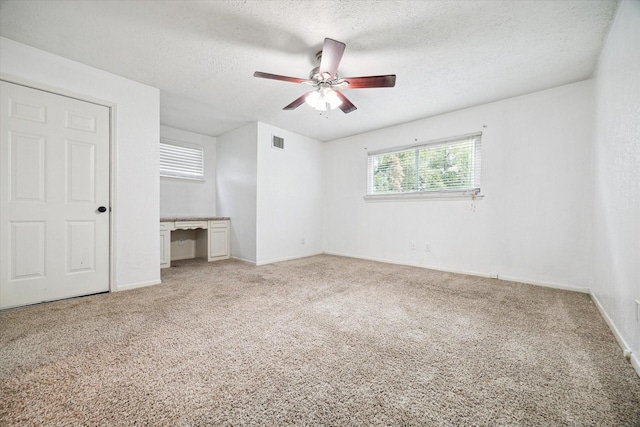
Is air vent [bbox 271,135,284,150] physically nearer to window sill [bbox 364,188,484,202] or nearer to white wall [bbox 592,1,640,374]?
window sill [bbox 364,188,484,202]

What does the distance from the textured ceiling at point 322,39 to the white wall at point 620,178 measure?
0.29m

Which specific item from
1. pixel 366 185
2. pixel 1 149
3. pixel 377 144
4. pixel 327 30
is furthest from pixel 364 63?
pixel 1 149

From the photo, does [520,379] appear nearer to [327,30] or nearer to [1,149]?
[327,30]

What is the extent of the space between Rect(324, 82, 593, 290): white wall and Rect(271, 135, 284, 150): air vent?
74.5 inches

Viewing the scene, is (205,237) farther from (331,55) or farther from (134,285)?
(331,55)

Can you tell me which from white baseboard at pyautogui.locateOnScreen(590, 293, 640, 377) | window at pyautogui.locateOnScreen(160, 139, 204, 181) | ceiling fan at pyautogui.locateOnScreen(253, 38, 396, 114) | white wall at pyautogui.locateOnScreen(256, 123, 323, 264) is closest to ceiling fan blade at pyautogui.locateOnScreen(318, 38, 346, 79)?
ceiling fan at pyautogui.locateOnScreen(253, 38, 396, 114)

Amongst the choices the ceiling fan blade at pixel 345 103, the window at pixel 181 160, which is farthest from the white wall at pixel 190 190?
the ceiling fan blade at pixel 345 103

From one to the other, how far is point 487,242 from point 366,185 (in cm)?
219

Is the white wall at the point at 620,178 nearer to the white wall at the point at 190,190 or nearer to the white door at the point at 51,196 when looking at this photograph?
the white door at the point at 51,196

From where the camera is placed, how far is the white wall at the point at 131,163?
2.68 m

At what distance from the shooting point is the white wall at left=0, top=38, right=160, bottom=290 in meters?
2.68

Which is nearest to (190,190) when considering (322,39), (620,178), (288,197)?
(288,197)

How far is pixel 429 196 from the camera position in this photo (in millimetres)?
4043

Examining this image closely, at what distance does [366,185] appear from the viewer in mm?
4875
